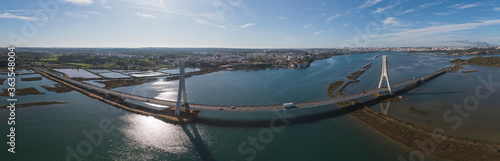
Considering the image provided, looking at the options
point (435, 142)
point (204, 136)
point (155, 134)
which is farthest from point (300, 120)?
point (155, 134)

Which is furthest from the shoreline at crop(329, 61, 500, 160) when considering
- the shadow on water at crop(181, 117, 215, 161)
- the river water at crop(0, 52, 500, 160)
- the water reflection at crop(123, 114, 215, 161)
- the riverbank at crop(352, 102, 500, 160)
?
the water reflection at crop(123, 114, 215, 161)

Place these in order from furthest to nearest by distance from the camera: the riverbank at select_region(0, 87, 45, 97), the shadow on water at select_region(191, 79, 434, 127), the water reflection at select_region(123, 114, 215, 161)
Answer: the riverbank at select_region(0, 87, 45, 97)
the shadow on water at select_region(191, 79, 434, 127)
the water reflection at select_region(123, 114, 215, 161)

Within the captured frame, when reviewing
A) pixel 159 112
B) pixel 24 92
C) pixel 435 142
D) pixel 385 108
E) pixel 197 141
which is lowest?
pixel 197 141

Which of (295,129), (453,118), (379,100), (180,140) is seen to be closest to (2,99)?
(180,140)

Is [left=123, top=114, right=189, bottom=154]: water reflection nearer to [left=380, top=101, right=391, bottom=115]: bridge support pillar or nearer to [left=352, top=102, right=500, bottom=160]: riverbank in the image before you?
[left=352, top=102, right=500, bottom=160]: riverbank

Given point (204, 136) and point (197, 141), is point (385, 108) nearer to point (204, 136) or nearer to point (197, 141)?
point (204, 136)

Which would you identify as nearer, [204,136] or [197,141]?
[197,141]

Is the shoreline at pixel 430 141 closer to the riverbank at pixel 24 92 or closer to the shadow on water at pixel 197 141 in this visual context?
the shadow on water at pixel 197 141

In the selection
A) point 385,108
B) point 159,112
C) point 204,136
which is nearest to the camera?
point 204,136
